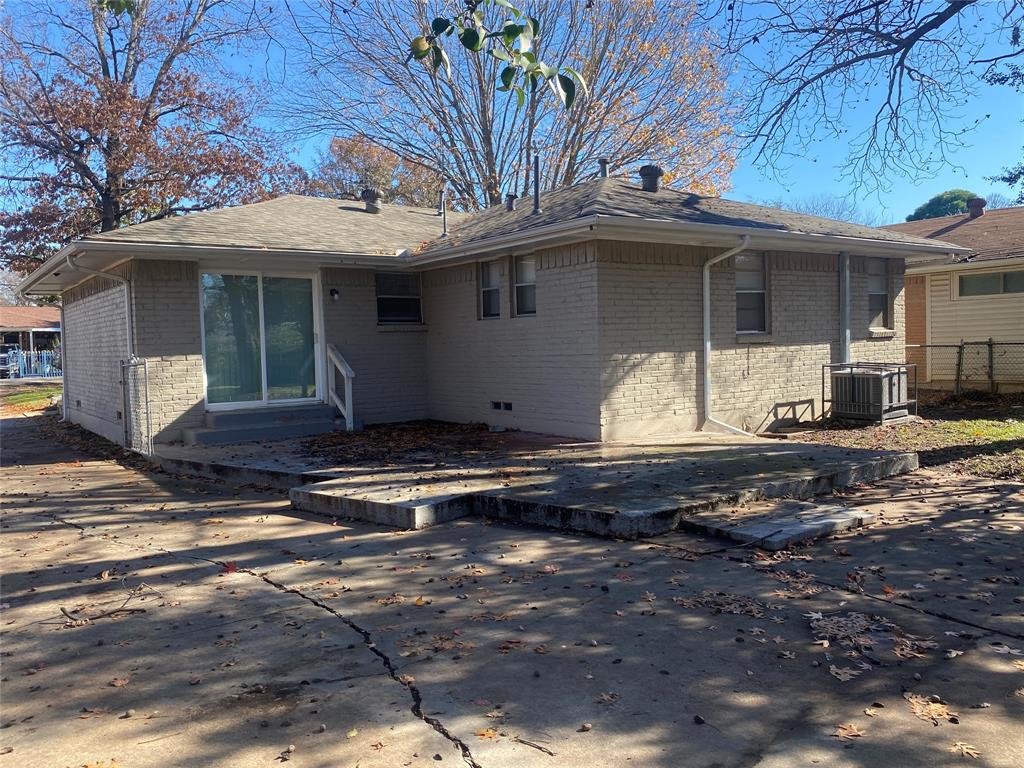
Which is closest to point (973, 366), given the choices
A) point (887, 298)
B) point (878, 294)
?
point (887, 298)

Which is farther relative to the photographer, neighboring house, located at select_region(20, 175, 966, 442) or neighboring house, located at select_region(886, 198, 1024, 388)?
neighboring house, located at select_region(886, 198, 1024, 388)

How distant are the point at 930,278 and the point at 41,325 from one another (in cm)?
4844

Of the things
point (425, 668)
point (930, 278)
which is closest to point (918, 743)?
point (425, 668)

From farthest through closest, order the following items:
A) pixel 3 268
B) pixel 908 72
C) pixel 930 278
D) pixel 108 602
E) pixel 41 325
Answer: pixel 41 325 → pixel 3 268 → pixel 930 278 → pixel 908 72 → pixel 108 602

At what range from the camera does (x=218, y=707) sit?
3.52m

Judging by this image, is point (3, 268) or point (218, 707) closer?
point (218, 707)

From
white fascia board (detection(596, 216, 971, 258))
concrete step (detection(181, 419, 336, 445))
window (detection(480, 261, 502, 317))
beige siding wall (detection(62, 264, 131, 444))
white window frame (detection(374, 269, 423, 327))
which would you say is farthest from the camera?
white window frame (detection(374, 269, 423, 327))

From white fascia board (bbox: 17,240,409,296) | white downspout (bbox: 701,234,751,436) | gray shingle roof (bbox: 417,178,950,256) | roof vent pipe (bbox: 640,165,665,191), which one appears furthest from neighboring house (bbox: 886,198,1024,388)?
white fascia board (bbox: 17,240,409,296)

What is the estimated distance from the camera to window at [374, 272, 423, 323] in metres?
14.0

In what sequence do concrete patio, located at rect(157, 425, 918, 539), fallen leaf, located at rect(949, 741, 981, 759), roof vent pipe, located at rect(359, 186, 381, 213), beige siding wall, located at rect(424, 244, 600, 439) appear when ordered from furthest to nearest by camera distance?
1. roof vent pipe, located at rect(359, 186, 381, 213)
2. beige siding wall, located at rect(424, 244, 600, 439)
3. concrete patio, located at rect(157, 425, 918, 539)
4. fallen leaf, located at rect(949, 741, 981, 759)

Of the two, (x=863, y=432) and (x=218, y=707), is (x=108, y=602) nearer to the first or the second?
(x=218, y=707)

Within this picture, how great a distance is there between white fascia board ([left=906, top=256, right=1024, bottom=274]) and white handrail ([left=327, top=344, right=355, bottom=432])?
11712 mm

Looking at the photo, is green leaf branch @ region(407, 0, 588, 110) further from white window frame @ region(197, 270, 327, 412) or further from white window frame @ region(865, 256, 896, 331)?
white window frame @ region(865, 256, 896, 331)

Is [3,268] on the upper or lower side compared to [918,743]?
upper
